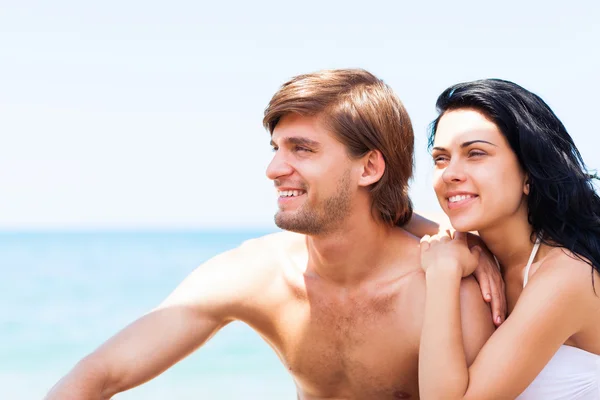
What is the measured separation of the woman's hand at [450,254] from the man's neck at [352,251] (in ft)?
0.81

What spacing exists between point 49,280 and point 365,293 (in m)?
24.3

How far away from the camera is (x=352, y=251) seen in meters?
4.05

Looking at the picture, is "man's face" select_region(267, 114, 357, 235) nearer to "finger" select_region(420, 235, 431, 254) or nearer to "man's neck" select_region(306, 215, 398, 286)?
"man's neck" select_region(306, 215, 398, 286)

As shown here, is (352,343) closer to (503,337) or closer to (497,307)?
(497,307)

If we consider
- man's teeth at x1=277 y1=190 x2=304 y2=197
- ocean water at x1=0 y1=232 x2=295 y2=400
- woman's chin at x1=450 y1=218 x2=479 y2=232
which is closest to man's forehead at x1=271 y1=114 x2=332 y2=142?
man's teeth at x1=277 y1=190 x2=304 y2=197

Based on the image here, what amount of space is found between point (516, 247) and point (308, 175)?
1.01 m

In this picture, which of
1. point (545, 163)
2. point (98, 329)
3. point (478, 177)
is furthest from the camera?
point (98, 329)

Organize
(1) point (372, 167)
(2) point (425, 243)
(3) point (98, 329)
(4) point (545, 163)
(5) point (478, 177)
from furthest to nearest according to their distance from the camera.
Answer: (3) point (98, 329)
(1) point (372, 167)
(2) point (425, 243)
(4) point (545, 163)
(5) point (478, 177)

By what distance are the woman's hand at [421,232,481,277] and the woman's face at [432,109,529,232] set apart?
0.12 meters

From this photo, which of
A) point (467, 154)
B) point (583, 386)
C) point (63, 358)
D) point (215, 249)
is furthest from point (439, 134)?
point (215, 249)

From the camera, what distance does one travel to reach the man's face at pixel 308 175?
152 inches

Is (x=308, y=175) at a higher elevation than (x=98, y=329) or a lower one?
lower

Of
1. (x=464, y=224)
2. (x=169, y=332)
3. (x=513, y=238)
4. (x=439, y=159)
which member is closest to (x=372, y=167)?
(x=439, y=159)

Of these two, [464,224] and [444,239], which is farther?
[444,239]
